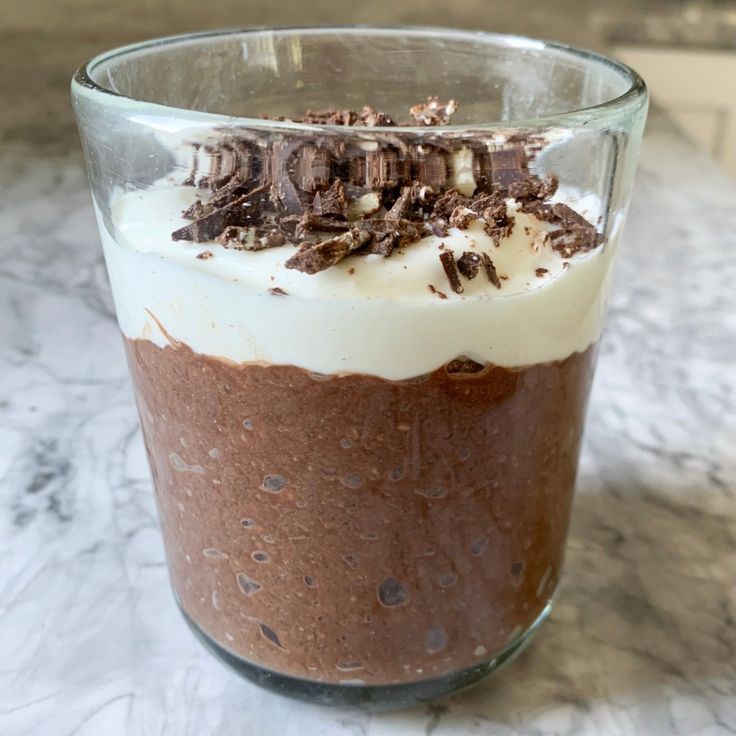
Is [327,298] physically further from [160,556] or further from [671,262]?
[671,262]

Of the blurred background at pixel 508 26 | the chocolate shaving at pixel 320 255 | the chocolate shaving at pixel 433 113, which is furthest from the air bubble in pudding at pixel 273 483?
the blurred background at pixel 508 26

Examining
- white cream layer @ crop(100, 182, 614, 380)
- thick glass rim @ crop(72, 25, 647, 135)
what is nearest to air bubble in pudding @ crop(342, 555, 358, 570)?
white cream layer @ crop(100, 182, 614, 380)

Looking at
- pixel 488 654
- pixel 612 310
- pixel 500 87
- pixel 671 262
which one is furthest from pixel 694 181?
pixel 488 654

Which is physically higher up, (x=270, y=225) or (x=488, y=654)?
(x=270, y=225)

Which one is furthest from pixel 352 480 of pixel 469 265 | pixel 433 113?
pixel 433 113

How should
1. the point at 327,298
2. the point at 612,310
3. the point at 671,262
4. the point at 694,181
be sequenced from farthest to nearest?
the point at 694,181
the point at 671,262
the point at 612,310
the point at 327,298

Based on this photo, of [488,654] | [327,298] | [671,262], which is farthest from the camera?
[671,262]
